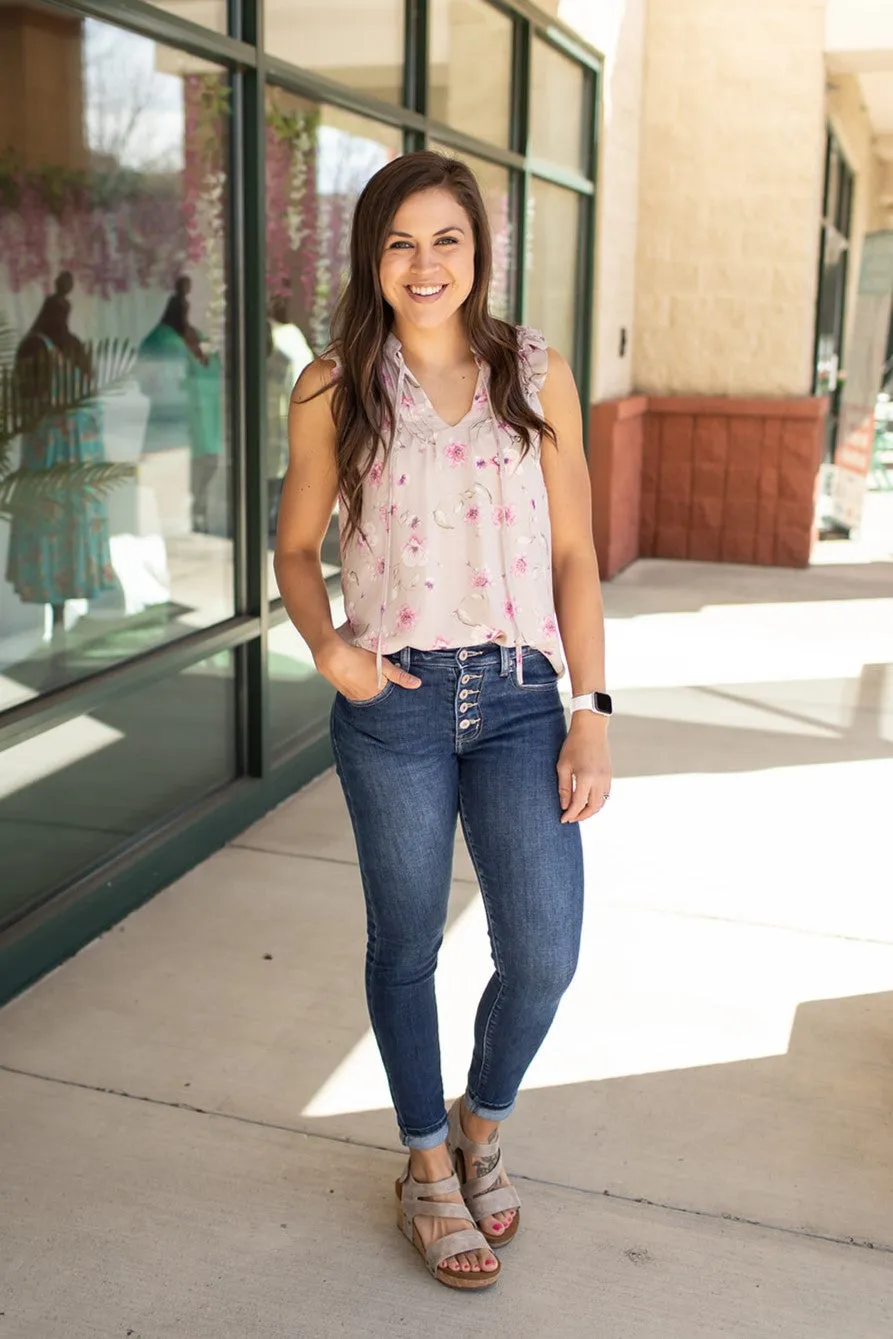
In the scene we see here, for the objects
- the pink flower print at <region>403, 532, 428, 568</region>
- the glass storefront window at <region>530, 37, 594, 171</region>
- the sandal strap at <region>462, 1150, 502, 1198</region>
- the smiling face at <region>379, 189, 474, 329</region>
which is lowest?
the sandal strap at <region>462, 1150, 502, 1198</region>

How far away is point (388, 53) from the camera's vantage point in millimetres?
5188

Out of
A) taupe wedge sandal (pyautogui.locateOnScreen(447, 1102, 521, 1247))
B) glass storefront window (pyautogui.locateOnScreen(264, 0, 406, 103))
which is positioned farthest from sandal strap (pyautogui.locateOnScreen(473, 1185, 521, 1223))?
glass storefront window (pyautogui.locateOnScreen(264, 0, 406, 103))

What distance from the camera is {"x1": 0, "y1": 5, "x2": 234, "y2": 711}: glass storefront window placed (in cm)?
325

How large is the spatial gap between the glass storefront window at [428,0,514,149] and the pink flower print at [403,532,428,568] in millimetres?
4039

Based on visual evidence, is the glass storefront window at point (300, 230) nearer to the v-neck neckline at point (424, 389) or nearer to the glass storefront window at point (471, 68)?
the glass storefront window at point (471, 68)

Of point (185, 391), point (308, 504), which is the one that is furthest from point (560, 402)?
point (185, 391)

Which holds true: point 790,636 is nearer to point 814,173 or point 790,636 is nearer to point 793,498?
point 793,498

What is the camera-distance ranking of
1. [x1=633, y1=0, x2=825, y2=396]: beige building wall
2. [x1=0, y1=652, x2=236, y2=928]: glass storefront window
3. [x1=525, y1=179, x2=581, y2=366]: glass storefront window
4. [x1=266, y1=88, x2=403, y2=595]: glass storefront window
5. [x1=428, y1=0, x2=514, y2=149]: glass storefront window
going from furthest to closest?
1. [x1=633, y1=0, x2=825, y2=396]: beige building wall
2. [x1=525, y1=179, x2=581, y2=366]: glass storefront window
3. [x1=428, y1=0, x2=514, y2=149]: glass storefront window
4. [x1=266, y1=88, x2=403, y2=595]: glass storefront window
5. [x1=0, y1=652, x2=236, y2=928]: glass storefront window

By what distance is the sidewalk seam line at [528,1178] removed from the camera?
7.91 feet

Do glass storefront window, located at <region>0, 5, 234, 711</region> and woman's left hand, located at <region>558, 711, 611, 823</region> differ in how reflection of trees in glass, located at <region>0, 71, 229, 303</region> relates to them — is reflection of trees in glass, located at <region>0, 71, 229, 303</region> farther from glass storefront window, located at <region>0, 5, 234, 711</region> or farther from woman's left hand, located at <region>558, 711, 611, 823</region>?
woman's left hand, located at <region>558, 711, 611, 823</region>

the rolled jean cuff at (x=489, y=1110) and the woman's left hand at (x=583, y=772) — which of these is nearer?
the woman's left hand at (x=583, y=772)

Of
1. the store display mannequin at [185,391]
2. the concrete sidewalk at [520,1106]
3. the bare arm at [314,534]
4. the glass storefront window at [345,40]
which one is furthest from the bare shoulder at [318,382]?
the glass storefront window at [345,40]

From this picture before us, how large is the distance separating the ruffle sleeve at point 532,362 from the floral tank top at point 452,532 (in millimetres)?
10

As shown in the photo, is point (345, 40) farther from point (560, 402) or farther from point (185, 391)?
point (560, 402)
